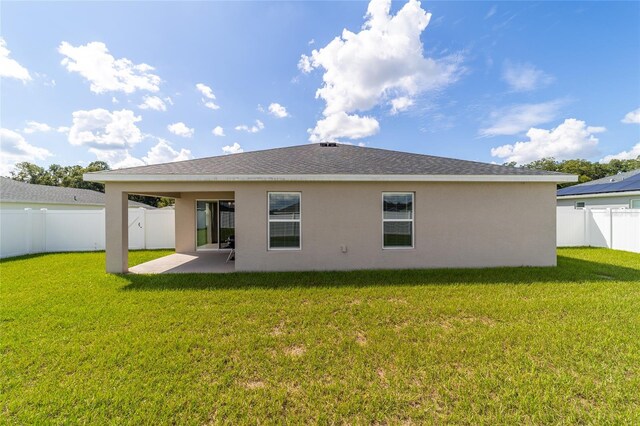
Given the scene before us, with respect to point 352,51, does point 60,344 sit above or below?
below

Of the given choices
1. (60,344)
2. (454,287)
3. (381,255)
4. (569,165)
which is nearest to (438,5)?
(381,255)

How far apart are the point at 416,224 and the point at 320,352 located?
5.63 metres

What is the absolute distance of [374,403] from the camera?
265 cm

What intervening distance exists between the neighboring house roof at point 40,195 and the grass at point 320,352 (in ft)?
50.4

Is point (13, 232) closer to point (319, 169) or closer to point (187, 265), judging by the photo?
point (187, 265)

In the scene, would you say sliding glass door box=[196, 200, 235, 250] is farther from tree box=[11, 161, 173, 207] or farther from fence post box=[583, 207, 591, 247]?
tree box=[11, 161, 173, 207]

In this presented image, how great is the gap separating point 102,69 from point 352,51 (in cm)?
1023

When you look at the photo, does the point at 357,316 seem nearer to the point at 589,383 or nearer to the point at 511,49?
the point at 589,383

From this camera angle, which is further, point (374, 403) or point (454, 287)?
point (454, 287)

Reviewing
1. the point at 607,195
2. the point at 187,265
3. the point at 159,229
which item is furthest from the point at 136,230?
the point at 607,195

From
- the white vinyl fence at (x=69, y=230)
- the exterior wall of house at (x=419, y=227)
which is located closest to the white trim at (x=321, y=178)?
the exterior wall of house at (x=419, y=227)

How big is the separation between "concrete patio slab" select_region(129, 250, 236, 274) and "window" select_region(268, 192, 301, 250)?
1.71 meters

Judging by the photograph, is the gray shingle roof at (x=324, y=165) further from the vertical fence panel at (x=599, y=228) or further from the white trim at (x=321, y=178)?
the vertical fence panel at (x=599, y=228)

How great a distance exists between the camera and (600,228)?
12.0 meters
